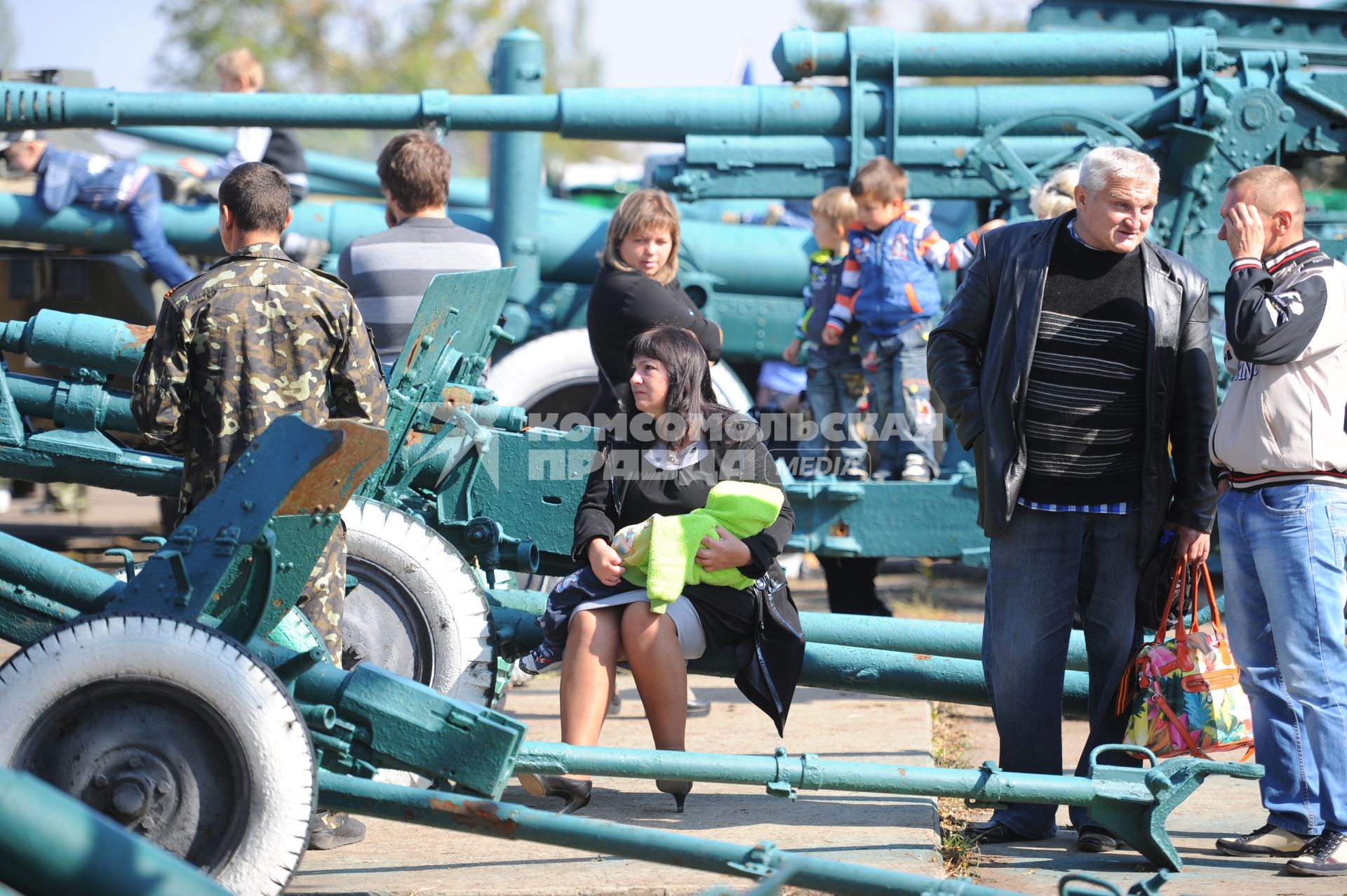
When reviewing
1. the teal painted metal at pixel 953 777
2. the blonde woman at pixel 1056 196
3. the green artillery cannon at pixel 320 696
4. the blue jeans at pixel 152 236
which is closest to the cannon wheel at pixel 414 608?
the green artillery cannon at pixel 320 696

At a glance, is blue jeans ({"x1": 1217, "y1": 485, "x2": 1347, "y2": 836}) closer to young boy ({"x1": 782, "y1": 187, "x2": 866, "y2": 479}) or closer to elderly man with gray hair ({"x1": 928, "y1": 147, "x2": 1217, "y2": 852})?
elderly man with gray hair ({"x1": 928, "y1": 147, "x2": 1217, "y2": 852})

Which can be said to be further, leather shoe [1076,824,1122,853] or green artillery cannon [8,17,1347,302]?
green artillery cannon [8,17,1347,302]

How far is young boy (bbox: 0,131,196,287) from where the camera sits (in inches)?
261

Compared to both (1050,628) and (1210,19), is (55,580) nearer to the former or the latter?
(1050,628)

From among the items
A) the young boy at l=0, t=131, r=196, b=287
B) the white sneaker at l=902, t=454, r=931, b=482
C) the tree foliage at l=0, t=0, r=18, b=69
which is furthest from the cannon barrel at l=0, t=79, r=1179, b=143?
the tree foliage at l=0, t=0, r=18, b=69

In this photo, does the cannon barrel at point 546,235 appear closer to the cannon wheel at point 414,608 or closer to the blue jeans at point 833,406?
the blue jeans at point 833,406

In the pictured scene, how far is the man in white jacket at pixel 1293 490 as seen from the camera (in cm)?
336

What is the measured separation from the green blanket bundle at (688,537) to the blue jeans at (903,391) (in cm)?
221

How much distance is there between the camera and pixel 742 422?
3.80 meters

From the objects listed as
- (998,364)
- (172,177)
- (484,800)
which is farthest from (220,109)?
(484,800)

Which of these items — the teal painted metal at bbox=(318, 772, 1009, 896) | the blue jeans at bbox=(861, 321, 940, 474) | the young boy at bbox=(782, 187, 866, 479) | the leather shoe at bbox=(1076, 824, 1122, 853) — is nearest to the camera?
the teal painted metal at bbox=(318, 772, 1009, 896)

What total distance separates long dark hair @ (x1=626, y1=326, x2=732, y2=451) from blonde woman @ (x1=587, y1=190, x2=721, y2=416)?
0.69m

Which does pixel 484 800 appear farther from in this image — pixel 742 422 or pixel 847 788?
pixel 742 422

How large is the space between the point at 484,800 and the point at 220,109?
4063 millimetres
